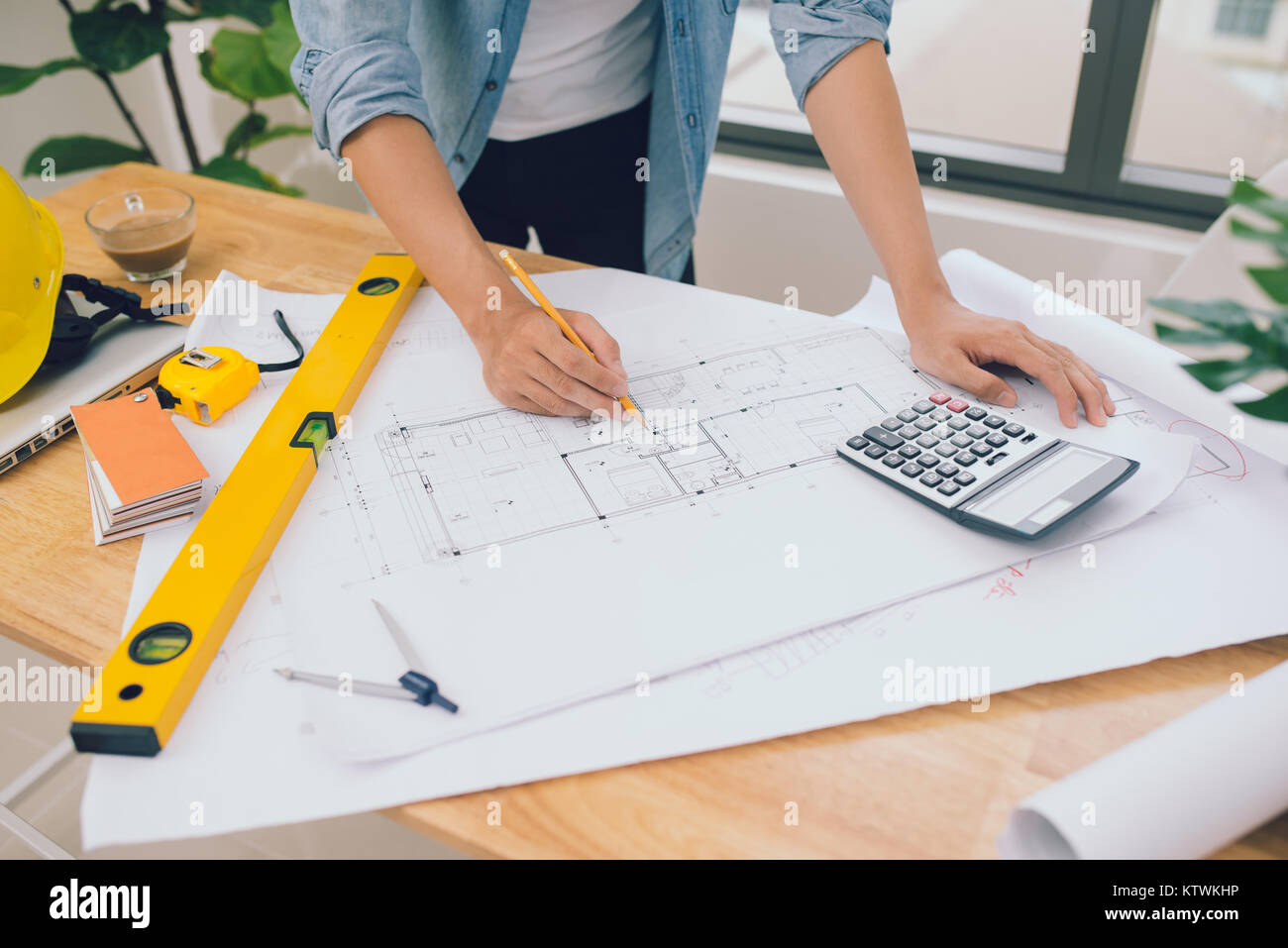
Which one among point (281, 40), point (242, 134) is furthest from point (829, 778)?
point (242, 134)

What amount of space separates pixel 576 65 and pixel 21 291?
66 cm

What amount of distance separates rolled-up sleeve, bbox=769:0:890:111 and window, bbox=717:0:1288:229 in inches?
4.8

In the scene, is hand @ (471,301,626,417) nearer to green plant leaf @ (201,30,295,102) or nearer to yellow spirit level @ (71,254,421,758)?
yellow spirit level @ (71,254,421,758)

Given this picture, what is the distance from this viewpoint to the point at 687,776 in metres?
0.52

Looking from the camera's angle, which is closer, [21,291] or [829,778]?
[829,778]

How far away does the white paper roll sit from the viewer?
449mm

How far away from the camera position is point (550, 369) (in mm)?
781

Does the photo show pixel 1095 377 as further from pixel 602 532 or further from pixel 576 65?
pixel 576 65

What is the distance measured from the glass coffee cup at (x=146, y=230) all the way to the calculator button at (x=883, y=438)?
2.67 feet

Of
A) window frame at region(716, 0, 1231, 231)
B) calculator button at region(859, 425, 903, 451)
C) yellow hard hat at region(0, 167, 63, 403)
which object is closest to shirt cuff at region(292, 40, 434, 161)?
yellow hard hat at region(0, 167, 63, 403)
